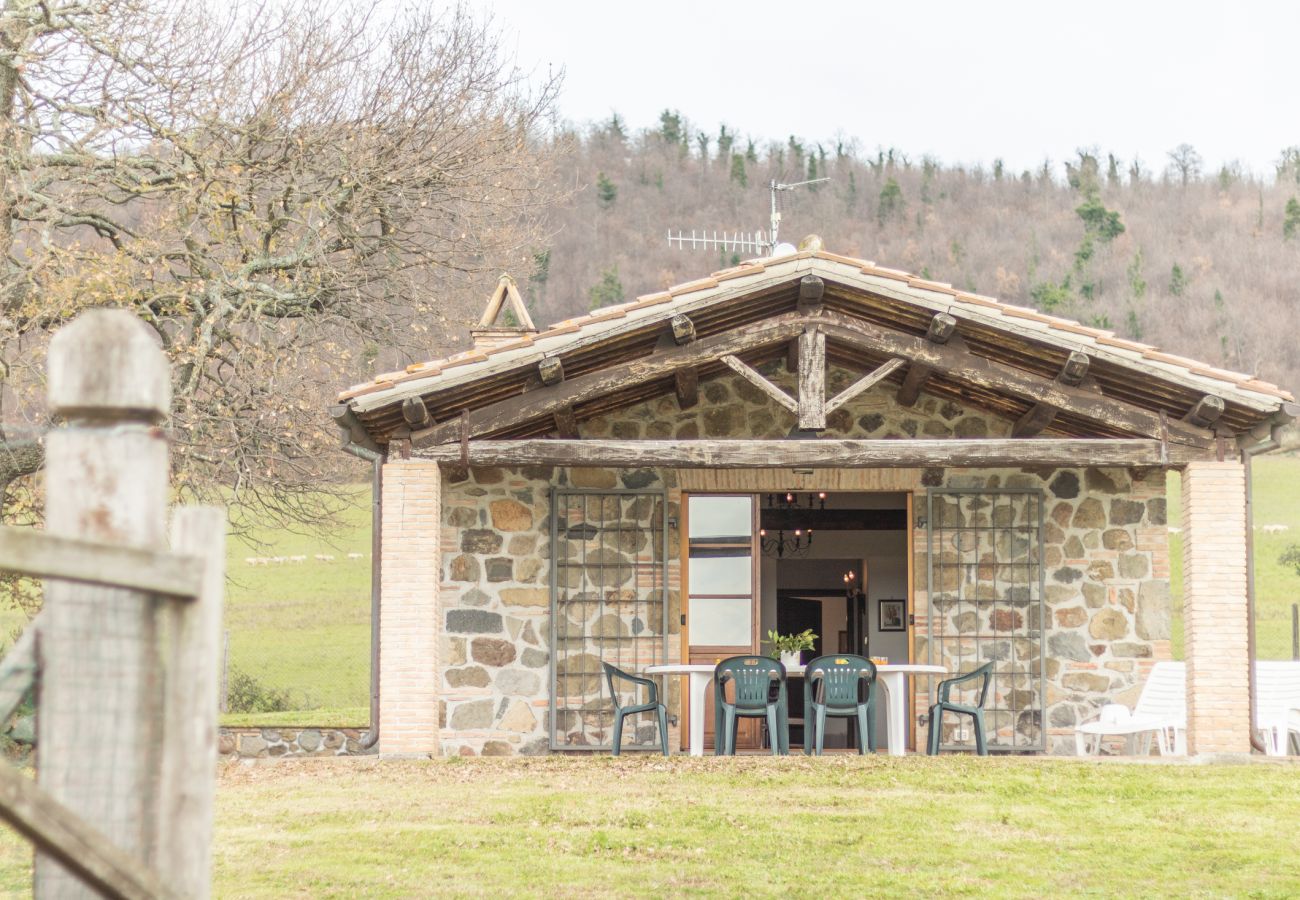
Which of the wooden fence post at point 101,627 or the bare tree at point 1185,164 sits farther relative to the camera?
the bare tree at point 1185,164

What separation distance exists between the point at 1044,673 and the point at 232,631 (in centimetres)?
2052

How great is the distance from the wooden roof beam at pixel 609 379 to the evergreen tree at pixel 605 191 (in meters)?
42.1

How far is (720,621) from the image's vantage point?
1120cm

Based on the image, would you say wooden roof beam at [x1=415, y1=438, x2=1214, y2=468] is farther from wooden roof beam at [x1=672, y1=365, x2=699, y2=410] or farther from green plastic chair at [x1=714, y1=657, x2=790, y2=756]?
green plastic chair at [x1=714, y1=657, x2=790, y2=756]

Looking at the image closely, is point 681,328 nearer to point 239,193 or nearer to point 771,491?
point 771,491

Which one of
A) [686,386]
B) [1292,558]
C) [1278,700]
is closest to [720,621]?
[686,386]

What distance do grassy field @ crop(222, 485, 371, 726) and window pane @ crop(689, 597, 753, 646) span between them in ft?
39.4

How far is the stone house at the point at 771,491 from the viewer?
30.4 ft

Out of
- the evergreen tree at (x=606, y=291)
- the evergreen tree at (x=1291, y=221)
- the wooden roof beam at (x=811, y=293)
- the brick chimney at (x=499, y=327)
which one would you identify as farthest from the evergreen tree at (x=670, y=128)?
the wooden roof beam at (x=811, y=293)

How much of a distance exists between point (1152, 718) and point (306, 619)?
71.3ft

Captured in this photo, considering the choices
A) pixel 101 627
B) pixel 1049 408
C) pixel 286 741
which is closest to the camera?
pixel 101 627

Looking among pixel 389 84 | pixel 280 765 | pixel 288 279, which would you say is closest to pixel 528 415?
pixel 280 765

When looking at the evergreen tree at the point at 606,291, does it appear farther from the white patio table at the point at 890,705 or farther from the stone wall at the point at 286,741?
the white patio table at the point at 890,705

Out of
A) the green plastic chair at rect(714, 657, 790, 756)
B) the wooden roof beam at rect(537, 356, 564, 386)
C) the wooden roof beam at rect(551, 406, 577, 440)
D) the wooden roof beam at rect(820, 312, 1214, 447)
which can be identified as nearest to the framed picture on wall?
the green plastic chair at rect(714, 657, 790, 756)
